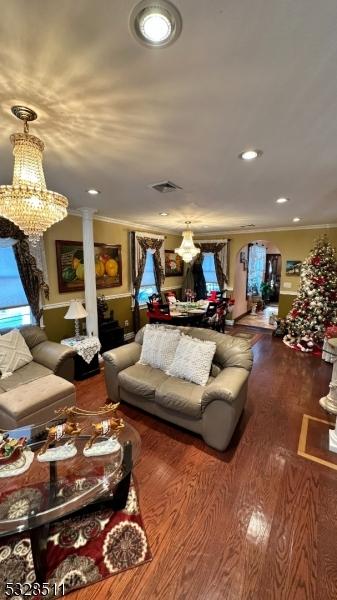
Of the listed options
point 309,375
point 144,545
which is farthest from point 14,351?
point 309,375

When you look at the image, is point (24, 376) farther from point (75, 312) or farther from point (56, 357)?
point (75, 312)

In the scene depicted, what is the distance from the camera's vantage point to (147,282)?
6.27 metres

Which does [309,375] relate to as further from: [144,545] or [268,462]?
[144,545]

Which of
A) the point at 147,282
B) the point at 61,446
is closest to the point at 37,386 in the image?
the point at 61,446

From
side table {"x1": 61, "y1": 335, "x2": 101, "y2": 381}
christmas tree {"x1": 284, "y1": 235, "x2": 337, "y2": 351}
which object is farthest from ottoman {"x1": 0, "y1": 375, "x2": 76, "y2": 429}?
christmas tree {"x1": 284, "y1": 235, "x2": 337, "y2": 351}

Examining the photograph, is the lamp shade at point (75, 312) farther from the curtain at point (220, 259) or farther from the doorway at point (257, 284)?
the doorway at point (257, 284)

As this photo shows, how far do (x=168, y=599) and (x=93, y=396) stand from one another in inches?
87.3

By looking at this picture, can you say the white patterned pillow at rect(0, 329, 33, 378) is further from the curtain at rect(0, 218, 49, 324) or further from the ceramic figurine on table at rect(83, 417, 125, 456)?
the ceramic figurine on table at rect(83, 417, 125, 456)

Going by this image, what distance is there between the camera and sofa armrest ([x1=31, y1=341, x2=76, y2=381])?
308cm

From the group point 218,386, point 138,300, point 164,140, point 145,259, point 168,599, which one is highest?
point 164,140

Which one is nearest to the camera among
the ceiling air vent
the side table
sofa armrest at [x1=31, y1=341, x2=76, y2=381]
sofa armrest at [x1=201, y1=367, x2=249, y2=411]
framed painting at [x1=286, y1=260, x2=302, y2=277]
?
sofa armrest at [x1=201, y1=367, x2=249, y2=411]

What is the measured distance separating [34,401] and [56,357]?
764 millimetres

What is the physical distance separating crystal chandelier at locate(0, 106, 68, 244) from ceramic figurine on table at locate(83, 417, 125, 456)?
5.11 feet

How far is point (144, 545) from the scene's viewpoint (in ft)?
5.02
